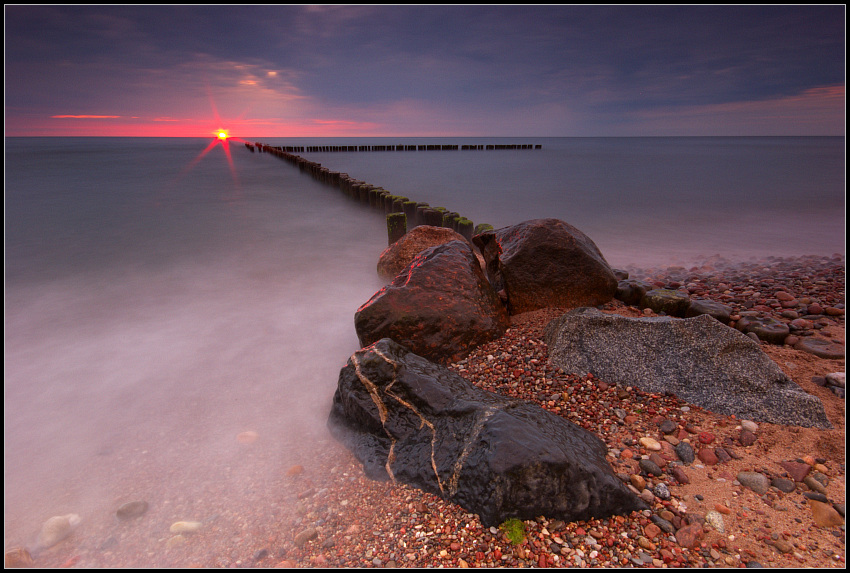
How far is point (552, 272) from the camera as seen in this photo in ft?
14.7

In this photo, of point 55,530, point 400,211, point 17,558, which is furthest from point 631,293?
point 400,211

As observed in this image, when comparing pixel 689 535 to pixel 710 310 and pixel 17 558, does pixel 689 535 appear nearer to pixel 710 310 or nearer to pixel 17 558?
pixel 710 310

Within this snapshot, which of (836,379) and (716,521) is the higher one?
(836,379)

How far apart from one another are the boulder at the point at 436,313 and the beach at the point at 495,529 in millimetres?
592

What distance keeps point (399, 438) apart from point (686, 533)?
5.28 ft

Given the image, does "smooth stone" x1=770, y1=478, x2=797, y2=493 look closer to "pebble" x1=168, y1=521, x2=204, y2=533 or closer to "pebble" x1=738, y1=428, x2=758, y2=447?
"pebble" x1=738, y1=428, x2=758, y2=447

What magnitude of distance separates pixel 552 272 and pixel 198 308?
4467mm

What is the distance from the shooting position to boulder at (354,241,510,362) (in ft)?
12.2

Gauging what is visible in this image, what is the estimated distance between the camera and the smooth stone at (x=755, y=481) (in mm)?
2361

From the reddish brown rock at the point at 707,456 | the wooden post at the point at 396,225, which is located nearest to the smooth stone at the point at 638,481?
the reddish brown rock at the point at 707,456

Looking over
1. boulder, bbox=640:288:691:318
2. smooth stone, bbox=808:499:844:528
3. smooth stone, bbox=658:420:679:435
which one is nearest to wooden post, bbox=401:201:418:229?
boulder, bbox=640:288:691:318

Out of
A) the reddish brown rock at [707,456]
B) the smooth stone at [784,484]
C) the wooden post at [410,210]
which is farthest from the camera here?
the wooden post at [410,210]

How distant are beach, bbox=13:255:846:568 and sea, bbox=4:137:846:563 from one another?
91 mm

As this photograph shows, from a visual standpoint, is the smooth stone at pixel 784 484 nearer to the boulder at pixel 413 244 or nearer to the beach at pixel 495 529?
the beach at pixel 495 529
